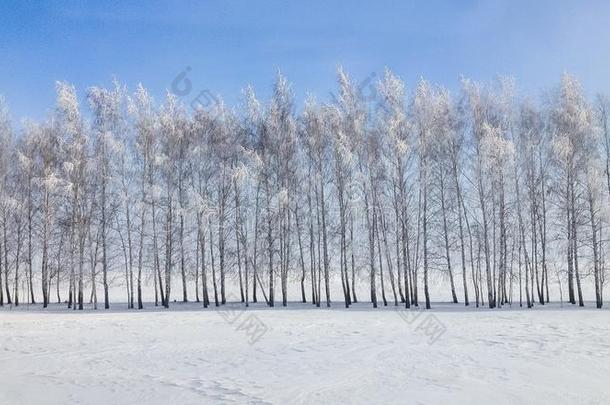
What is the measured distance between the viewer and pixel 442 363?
382 inches

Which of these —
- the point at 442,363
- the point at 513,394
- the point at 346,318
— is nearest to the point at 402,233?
the point at 346,318

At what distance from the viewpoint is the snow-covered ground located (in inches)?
291

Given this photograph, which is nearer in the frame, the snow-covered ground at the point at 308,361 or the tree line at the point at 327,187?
the snow-covered ground at the point at 308,361

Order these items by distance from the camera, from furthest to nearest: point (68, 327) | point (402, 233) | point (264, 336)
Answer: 1. point (402, 233)
2. point (68, 327)
3. point (264, 336)

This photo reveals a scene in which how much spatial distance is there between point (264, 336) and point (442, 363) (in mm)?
6024

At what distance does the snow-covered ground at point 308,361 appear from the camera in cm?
739

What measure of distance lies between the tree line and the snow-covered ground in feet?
24.5

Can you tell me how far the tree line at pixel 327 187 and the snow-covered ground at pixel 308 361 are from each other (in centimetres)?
745

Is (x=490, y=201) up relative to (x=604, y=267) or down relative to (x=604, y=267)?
up

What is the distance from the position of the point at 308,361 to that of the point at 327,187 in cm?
1678

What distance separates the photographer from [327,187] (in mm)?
26297

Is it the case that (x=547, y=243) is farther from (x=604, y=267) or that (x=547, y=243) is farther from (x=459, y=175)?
(x=459, y=175)

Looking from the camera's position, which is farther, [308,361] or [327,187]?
[327,187]

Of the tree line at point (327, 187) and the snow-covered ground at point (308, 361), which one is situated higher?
the tree line at point (327, 187)
